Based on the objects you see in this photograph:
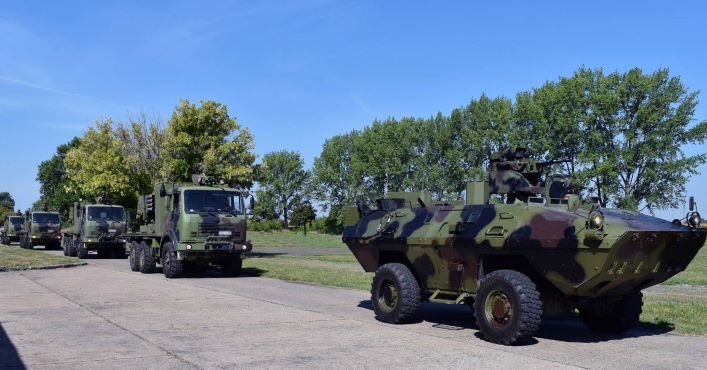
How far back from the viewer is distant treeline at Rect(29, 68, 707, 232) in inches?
1160

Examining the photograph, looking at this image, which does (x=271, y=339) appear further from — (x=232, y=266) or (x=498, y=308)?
(x=232, y=266)

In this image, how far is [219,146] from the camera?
28.9 metres

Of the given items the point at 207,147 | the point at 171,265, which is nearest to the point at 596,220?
the point at 171,265

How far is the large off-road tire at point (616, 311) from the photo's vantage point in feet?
31.4

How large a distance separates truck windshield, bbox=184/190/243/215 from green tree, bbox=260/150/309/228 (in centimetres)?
9027

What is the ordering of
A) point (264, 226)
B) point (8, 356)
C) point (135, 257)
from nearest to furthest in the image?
point (8, 356)
point (135, 257)
point (264, 226)

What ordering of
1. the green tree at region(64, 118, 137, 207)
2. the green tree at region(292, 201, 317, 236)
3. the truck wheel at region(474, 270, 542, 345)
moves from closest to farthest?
the truck wheel at region(474, 270, 542, 345), the green tree at region(64, 118, 137, 207), the green tree at region(292, 201, 317, 236)

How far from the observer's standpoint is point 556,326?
35.4ft

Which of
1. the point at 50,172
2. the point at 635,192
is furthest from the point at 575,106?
the point at 50,172

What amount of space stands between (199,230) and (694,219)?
42.6ft

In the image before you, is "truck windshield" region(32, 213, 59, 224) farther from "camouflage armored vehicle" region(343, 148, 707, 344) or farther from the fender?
"camouflage armored vehicle" region(343, 148, 707, 344)

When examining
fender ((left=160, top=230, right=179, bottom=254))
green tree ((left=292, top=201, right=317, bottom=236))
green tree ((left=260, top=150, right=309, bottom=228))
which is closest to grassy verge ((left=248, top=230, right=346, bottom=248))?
fender ((left=160, top=230, right=179, bottom=254))

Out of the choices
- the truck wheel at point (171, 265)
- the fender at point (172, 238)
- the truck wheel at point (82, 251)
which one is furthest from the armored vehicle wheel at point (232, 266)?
the truck wheel at point (82, 251)

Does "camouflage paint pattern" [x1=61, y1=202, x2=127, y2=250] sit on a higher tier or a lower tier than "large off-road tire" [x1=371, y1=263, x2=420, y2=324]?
higher
